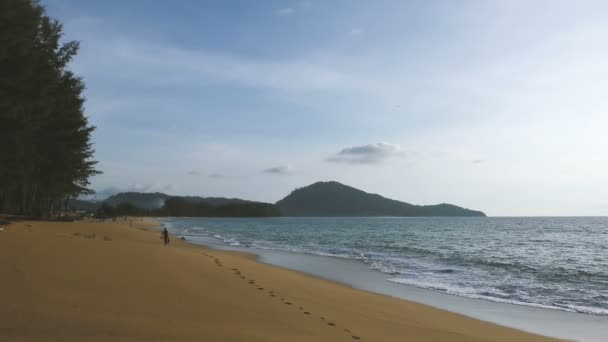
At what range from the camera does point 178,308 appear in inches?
298

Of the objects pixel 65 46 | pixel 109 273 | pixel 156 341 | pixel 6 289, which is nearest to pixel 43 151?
pixel 65 46

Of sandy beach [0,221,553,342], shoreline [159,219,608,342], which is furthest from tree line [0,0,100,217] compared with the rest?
shoreline [159,219,608,342]

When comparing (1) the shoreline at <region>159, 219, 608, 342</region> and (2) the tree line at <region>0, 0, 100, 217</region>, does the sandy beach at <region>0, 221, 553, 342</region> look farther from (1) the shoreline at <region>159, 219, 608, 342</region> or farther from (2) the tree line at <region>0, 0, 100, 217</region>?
(2) the tree line at <region>0, 0, 100, 217</region>

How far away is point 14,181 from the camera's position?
87.4 ft

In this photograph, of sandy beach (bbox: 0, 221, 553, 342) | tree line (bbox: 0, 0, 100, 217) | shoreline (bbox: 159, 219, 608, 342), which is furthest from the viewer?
tree line (bbox: 0, 0, 100, 217)

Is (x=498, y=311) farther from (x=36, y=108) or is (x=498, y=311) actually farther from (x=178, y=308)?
(x=36, y=108)

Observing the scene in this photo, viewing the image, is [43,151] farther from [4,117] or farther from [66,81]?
[4,117]

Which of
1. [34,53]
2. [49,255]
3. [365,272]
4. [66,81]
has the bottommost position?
[365,272]

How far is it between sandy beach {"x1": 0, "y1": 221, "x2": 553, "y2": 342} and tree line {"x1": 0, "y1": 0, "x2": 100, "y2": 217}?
9243 mm

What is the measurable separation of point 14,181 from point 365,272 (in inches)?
857

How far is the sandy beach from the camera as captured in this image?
5824 millimetres

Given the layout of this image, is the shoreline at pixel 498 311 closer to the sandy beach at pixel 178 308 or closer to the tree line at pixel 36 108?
the sandy beach at pixel 178 308

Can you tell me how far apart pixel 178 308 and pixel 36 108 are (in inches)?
748

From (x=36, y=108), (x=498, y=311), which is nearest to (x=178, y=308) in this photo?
(x=498, y=311)
